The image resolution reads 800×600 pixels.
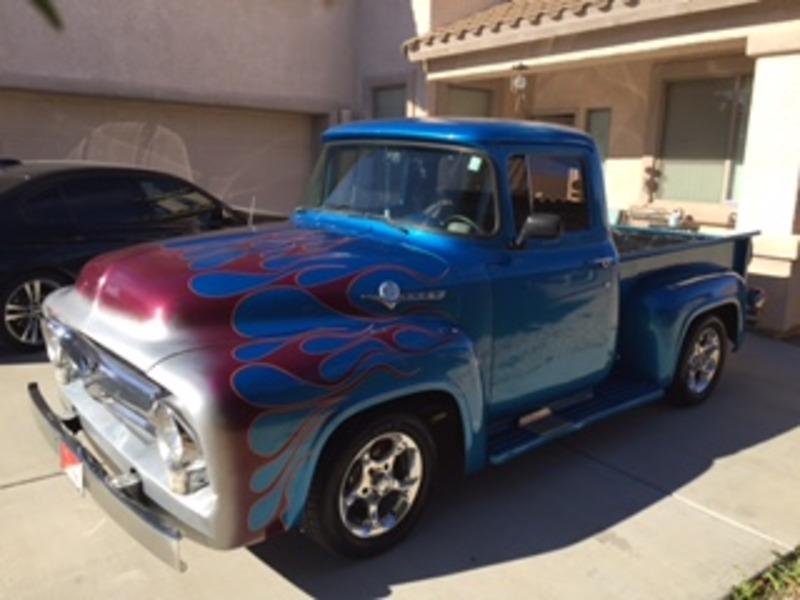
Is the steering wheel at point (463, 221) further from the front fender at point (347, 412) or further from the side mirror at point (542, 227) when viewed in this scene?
the front fender at point (347, 412)

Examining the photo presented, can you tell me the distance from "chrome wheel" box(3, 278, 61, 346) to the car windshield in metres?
3.11

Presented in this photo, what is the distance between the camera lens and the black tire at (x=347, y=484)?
109 inches

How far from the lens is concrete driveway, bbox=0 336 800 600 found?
2.93 meters

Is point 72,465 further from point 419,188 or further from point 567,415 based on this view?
point 567,415

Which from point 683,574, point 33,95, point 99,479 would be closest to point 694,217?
point 683,574

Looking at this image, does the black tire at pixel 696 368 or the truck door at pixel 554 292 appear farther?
the black tire at pixel 696 368

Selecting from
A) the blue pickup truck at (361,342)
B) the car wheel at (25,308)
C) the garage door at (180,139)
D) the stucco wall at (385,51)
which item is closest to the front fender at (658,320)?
the blue pickup truck at (361,342)

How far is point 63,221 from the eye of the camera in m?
5.86

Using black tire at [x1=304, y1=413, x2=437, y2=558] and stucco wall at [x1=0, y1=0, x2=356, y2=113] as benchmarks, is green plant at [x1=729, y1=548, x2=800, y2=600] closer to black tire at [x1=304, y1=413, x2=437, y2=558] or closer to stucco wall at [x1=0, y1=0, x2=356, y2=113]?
black tire at [x1=304, y1=413, x2=437, y2=558]

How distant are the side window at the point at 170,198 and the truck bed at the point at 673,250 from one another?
4004 mm

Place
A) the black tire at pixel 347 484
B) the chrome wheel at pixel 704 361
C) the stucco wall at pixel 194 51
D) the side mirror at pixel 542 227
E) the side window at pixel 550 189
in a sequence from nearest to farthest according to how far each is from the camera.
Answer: the black tire at pixel 347 484 → the side mirror at pixel 542 227 → the side window at pixel 550 189 → the chrome wheel at pixel 704 361 → the stucco wall at pixel 194 51

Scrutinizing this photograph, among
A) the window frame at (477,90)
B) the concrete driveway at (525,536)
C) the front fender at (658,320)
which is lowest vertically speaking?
the concrete driveway at (525,536)

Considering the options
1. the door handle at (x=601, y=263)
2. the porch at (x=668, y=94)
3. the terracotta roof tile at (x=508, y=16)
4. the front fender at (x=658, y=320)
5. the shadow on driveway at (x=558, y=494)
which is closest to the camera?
the shadow on driveway at (x=558, y=494)

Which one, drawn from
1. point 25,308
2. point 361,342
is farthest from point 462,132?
point 25,308
